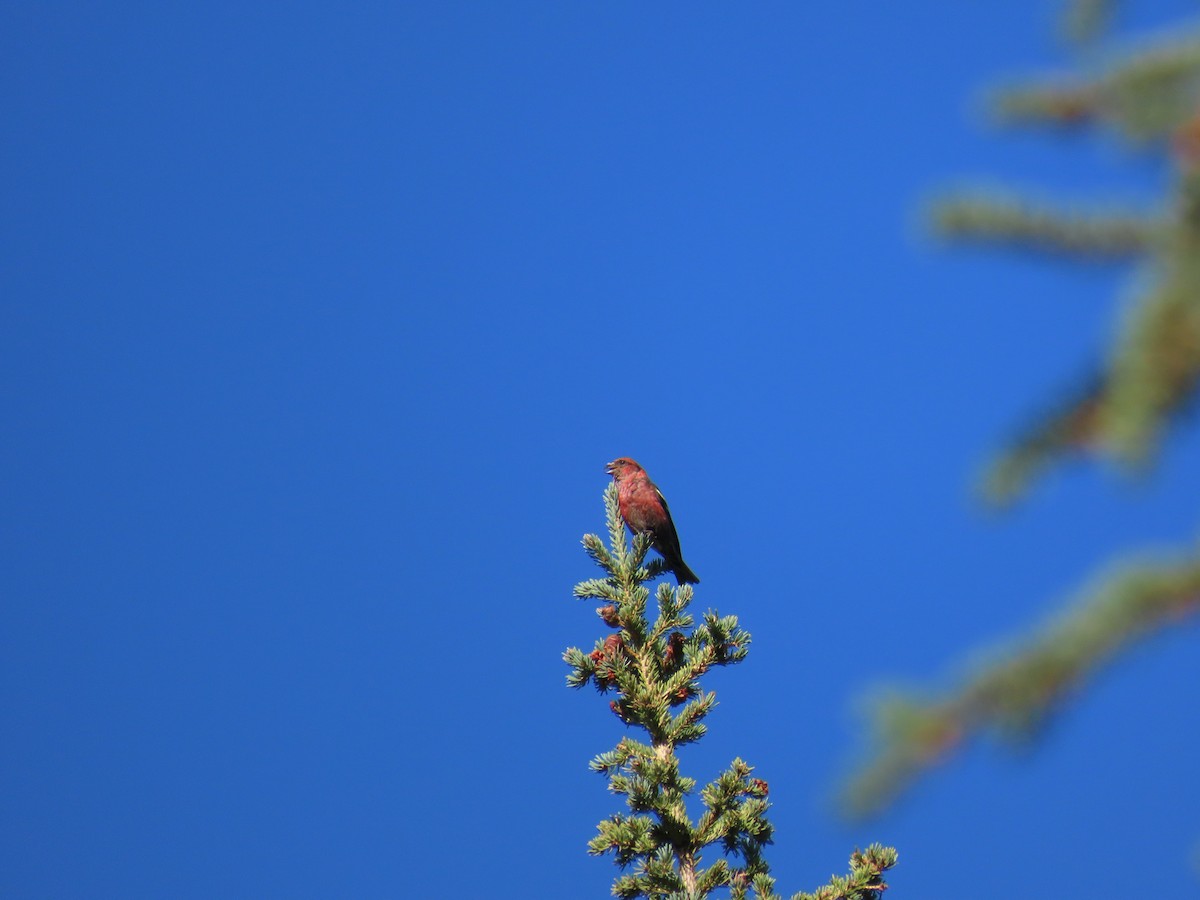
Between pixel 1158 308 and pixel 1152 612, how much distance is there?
1.17ft

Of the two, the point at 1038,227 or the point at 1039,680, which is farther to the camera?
the point at 1038,227

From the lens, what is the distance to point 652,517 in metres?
9.26

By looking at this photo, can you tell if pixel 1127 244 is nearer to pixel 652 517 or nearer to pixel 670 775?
pixel 670 775

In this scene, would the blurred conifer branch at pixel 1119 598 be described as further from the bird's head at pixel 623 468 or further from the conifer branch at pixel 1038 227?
the bird's head at pixel 623 468

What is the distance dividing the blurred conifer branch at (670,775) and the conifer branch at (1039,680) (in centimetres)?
356

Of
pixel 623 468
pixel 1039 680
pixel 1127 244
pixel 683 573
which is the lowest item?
pixel 1039 680

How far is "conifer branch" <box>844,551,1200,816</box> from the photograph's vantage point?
1256 millimetres

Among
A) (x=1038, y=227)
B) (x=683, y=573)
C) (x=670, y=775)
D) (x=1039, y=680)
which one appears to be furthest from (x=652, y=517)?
(x=1039, y=680)

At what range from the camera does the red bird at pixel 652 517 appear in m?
9.26

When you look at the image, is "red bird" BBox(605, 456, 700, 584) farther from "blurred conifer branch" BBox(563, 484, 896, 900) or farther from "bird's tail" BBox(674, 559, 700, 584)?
"blurred conifer branch" BBox(563, 484, 896, 900)

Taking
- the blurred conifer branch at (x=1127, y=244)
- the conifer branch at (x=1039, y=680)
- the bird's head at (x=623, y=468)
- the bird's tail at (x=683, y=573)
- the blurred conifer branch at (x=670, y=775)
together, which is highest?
the bird's head at (x=623, y=468)

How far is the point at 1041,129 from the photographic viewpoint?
1678 mm

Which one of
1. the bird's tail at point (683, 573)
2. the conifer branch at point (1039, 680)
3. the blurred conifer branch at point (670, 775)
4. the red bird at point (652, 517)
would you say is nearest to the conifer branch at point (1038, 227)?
the conifer branch at point (1039, 680)

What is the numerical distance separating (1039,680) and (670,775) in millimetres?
3727
